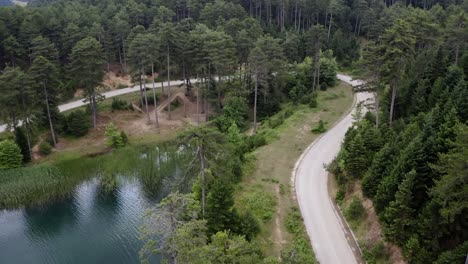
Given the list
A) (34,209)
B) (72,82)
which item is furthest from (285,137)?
(72,82)

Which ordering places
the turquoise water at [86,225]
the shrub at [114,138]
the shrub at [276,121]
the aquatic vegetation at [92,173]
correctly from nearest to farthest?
1. the turquoise water at [86,225]
2. the aquatic vegetation at [92,173]
3. the shrub at [276,121]
4. the shrub at [114,138]

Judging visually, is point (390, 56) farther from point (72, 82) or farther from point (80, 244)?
point (72, 82)

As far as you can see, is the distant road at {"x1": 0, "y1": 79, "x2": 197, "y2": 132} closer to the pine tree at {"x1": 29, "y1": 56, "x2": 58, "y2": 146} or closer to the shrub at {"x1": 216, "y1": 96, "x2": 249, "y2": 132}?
the pine tree at {"x1": 29, "y1": 56, "x2": 58, "y2": 146}

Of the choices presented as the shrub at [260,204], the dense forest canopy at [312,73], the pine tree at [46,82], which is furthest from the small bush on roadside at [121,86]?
the shrub at [260,204]

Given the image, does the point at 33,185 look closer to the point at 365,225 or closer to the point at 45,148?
the point at 45,148

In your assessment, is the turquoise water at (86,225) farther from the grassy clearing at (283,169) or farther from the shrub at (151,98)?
the shrub at (151,98)

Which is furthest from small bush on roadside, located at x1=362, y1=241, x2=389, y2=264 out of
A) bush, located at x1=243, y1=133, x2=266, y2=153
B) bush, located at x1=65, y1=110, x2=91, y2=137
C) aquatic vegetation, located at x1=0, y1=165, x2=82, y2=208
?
bush, located at x1=65, y1=110, x2=91, y2=137
